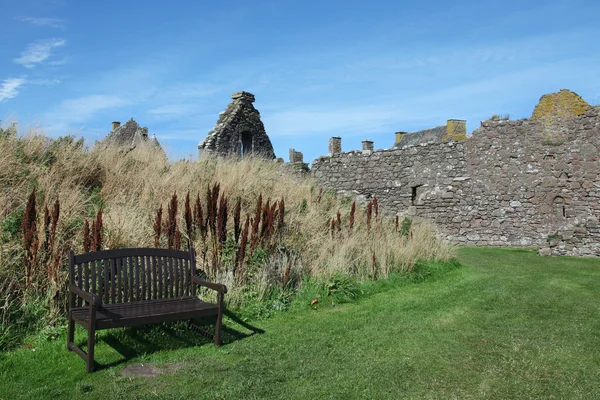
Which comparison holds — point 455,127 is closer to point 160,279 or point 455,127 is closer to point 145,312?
point 160,279

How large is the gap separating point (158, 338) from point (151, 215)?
302 cm

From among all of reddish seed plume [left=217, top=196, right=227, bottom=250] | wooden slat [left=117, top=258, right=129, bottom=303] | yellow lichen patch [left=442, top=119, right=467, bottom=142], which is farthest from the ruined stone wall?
wooden slat [left=117, top=258, right=129, bottom=303]

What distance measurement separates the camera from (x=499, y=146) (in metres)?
16.7

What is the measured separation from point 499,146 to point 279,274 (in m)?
12.3

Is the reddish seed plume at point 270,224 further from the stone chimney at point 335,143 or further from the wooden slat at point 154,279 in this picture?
the stone chimney at point 335,143

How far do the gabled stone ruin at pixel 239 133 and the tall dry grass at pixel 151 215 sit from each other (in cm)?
542

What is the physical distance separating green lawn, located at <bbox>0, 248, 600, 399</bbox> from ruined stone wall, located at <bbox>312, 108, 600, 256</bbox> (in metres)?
8.74

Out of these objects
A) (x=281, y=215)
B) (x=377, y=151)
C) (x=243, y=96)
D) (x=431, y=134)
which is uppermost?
(x=431, y=134)

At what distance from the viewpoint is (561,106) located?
633 inches

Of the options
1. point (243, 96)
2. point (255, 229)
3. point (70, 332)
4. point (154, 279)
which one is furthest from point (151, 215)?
point (243, 96)

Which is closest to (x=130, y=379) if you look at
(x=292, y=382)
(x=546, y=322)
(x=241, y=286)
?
(x=292, y=382)

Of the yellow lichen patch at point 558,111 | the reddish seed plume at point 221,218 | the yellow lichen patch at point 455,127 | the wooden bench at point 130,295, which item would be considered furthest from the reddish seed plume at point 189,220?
the yellow lichen patch at point 455,127

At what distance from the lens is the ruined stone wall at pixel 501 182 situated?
15.4 m

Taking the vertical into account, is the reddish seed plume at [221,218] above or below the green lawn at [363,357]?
above
